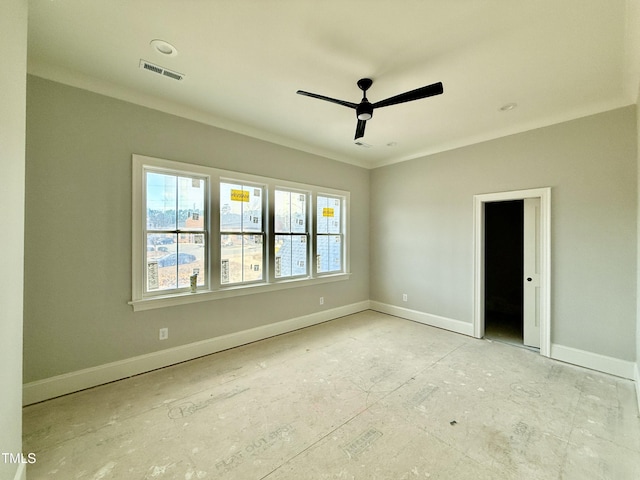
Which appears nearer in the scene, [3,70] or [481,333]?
[3,70]

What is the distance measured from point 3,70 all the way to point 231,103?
6.62ft

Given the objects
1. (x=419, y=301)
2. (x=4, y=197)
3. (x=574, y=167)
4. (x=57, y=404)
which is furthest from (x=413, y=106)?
(x=57, y=404)

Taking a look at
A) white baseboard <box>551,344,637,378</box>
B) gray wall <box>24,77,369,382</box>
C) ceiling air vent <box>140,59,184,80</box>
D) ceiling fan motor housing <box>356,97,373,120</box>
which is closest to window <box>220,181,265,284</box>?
gray wall <box>24,77,369,382</box>

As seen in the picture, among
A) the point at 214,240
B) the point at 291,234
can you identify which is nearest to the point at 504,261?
the point at 291,234

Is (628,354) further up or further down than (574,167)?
further down

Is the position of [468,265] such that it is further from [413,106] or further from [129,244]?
[129,244]

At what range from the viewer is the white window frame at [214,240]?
2.84 meters

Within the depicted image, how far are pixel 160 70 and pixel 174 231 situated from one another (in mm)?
1665

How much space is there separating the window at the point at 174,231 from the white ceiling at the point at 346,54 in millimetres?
884

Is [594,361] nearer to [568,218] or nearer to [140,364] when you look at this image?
[568,218]

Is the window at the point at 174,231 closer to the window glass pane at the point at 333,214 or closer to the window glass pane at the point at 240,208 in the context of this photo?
the window glass pane at the point at 240,208

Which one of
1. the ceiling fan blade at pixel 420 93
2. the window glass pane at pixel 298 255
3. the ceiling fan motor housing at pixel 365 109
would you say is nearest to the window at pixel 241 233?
the window glass pane at pixel 298 255

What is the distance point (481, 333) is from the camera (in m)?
3.96

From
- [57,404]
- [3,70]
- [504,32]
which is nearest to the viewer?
[3,70]
